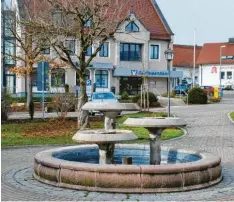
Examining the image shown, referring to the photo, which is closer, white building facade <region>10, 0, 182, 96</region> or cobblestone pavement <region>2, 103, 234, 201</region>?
cobblestone pavement <region>2, 103, 234, 201</region>

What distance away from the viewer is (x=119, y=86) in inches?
1960

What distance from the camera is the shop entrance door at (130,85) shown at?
164 feet

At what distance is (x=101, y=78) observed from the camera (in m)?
48.5

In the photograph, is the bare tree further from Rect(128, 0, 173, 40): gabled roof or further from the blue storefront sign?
Rect(128, 0, 173, 40): gabled roof

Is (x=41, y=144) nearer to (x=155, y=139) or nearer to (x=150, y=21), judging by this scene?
(x=155, y=139)

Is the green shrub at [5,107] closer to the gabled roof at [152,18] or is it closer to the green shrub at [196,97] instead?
the green shrub at [196,97]

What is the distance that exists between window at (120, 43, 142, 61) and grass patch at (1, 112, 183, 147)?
85.3 ft

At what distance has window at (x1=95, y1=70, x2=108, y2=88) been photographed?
48.3 meters

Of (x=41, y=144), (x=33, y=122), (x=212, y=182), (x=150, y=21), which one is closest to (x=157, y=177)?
(x=212, y=182)

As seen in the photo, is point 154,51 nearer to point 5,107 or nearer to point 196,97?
point 196,97

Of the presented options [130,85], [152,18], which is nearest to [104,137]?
[130,85]

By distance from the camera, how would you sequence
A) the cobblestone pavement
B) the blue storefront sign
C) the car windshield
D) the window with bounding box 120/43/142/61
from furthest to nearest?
1. the window with bounding box 120/43/142/61
2. the blue storefront sign
3. the car windshield
4. the cobblestone pavement

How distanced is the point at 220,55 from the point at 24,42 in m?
45.4

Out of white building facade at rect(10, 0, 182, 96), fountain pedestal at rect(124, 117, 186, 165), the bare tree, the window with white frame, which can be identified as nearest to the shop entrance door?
white building facade at rect(10, 0, 182, 96)
